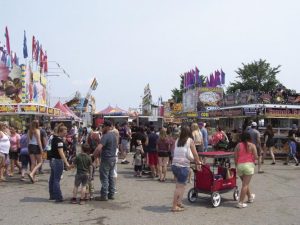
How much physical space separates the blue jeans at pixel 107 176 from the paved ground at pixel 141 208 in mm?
285

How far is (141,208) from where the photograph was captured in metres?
8.18

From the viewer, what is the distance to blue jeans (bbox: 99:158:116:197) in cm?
891

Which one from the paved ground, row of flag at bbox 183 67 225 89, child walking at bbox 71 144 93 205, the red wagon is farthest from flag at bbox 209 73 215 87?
child walking at bbox 71 144 93 205

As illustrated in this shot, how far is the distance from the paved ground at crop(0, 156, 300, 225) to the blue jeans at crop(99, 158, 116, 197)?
0.28 meters

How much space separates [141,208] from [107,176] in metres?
1.21

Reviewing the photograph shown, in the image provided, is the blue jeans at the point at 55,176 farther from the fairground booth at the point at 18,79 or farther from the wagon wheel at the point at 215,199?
the fairground booth at the point at 18,79

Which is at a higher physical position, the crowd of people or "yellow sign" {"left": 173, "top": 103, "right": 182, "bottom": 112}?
"yellow sign" {"left": 173, "top": 103, "right": 182, "bottom": 112}

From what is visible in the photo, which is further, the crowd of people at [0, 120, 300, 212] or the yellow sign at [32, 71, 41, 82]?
the yellow sign at [32, 71, 41, 82]

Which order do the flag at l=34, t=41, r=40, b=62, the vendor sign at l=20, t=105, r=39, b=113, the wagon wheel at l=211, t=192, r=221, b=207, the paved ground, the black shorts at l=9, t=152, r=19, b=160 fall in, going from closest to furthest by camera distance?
the paved ground
the wagon wheel at l=211, t=192, r=221, b=207
the black shorts at l=9, t=152, r=19, b=160
the vendor sign at l=20, t=105, r=39, b=113
the flag at l=34, t=41, r=40, b=62

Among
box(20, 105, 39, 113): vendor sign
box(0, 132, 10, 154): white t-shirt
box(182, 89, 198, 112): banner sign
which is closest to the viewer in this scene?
box(0, 132, 10, 154): white t-shirt

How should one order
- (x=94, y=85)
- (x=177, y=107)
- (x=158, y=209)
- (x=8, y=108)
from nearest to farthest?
(x=158, y=209)
(x=8, y=108)
(x=94, y=85)
(x=177, y=107)

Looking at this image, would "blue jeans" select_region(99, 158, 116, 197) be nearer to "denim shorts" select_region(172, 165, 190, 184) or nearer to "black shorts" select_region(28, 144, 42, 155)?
"denim shorts" select_region(172, 165, 190, 184)

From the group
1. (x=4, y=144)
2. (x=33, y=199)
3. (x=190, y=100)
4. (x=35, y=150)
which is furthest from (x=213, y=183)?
(x=190, y=100)

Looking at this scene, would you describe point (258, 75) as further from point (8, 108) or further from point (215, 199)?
point (215, 199)
